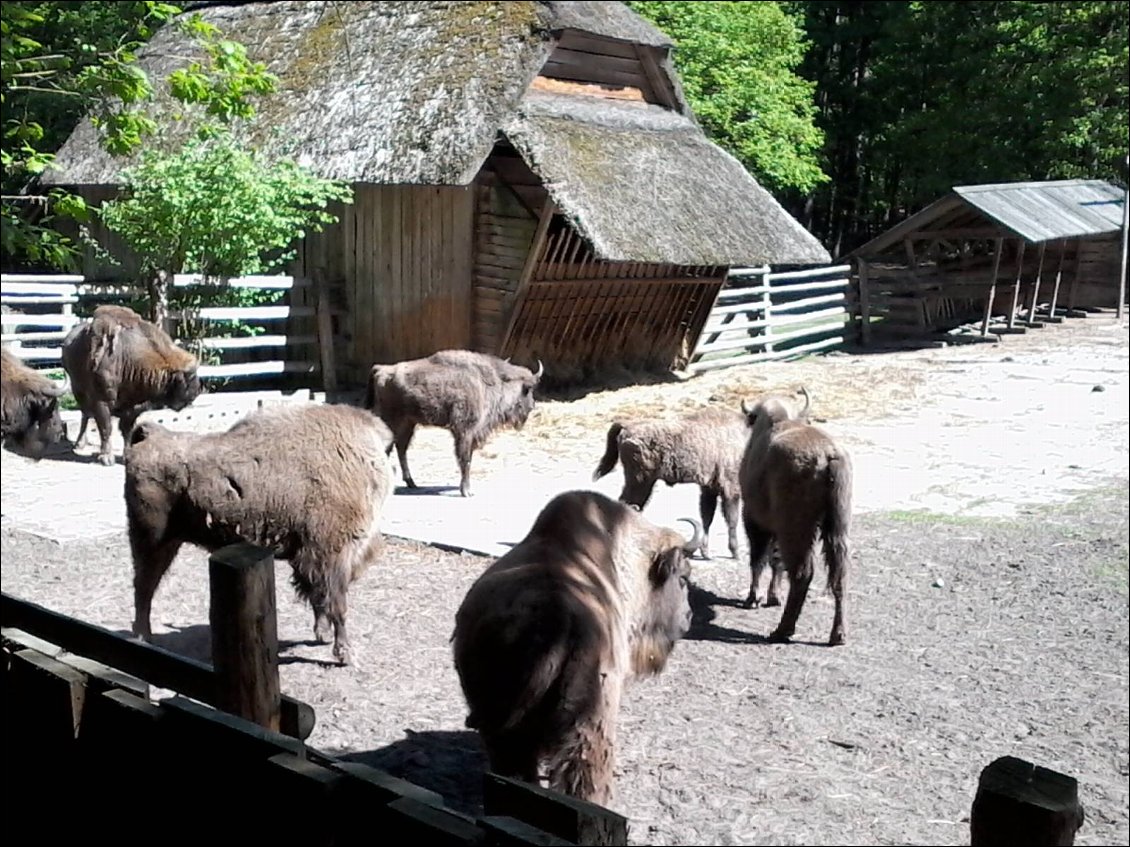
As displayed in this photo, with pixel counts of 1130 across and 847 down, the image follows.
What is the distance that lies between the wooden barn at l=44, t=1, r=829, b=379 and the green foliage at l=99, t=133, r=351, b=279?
22cm

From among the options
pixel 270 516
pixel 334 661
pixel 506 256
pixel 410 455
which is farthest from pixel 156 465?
pixel 410 455

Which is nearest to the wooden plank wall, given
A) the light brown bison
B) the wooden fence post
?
the light brown bison

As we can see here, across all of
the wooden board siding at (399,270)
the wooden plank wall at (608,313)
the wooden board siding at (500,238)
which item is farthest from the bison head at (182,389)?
the wooden plank wall at (608,313)

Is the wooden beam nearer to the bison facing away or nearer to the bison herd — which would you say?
the bison herd

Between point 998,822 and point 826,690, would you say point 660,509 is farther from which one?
point 998,822

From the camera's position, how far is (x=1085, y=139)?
359 cm

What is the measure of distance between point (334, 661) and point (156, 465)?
0.92m

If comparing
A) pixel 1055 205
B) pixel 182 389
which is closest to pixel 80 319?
pixel 182 389

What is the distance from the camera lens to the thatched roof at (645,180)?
20.5 feet

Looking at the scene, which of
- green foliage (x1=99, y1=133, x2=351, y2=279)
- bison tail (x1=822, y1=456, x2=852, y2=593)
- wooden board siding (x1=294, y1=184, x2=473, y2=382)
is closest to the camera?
bison tail (x1=822, y1=456, x2=852, y2=593)

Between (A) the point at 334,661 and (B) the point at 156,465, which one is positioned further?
(A) the point at 334,661

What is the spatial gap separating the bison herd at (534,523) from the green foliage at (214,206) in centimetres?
61

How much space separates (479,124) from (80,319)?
2.55 m

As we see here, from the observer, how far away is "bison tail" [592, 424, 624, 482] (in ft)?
17.3
